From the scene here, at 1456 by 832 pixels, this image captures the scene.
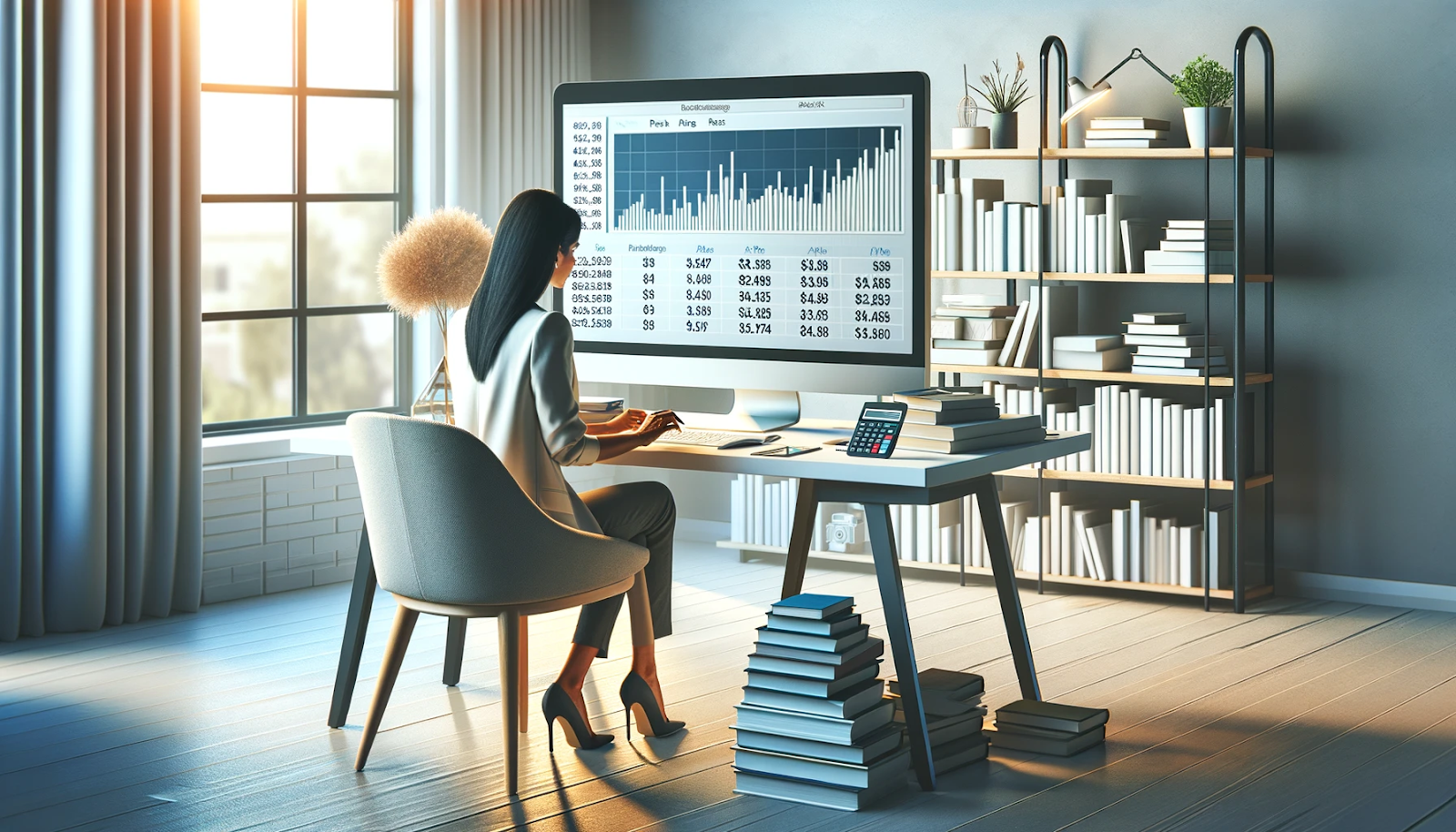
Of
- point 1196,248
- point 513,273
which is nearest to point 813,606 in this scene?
point 513,273

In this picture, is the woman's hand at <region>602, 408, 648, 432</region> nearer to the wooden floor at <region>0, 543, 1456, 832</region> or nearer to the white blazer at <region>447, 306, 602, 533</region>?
the white blazer at <region>447, 306, 602, 533</region>

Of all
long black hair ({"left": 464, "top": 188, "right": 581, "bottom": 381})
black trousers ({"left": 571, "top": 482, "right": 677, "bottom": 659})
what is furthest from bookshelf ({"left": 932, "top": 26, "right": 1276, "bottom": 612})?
long black hair ({"left": 464, "top": 188, "right": 581, "bottom": 381})

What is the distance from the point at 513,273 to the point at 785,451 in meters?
0.66

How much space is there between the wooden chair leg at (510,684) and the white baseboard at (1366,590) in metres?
2.96

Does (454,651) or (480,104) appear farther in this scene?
(480,104)

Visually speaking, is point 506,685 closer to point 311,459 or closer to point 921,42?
point 311,459

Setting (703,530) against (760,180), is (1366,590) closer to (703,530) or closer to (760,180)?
(703,530)

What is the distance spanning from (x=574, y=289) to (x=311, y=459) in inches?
63.9

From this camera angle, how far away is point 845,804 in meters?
3.07

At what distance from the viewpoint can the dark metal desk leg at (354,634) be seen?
11.7ft

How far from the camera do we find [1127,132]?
5.06 metres

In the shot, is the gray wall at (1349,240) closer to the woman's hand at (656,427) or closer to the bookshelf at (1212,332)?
the bookshelf at (1212,332)

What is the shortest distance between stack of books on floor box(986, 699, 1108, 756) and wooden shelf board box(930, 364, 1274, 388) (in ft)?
Result: 5.57

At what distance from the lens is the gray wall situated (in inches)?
191
